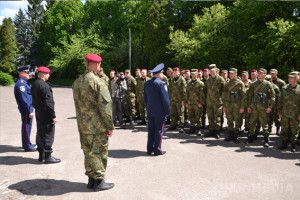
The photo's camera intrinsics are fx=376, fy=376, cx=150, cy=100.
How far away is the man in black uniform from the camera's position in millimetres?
8312

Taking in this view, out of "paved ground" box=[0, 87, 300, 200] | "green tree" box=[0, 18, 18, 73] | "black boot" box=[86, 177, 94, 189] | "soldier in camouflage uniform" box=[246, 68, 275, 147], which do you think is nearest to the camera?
"paved ground" box=[0, 87, 300, 200]

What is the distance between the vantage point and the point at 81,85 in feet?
21.7

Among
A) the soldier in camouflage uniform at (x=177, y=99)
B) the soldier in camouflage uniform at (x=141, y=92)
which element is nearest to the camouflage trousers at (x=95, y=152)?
the soldier in camouflage uniform at (x=177, y=99)

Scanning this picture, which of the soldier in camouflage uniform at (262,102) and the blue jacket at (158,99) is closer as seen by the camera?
the blue jacket at (158,99)

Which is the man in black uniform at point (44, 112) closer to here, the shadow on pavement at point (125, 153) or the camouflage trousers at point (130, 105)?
the shadow on pavement at point (125, 153)

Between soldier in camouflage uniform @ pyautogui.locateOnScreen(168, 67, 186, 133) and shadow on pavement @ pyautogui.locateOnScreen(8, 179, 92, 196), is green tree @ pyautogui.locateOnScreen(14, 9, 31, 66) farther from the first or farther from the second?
shadow on pavement @ pyautogui.locateOnScreen(8, 179, 92, 196)

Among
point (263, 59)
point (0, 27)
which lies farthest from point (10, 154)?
point (0, 27)

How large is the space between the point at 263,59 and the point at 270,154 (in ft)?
55.3

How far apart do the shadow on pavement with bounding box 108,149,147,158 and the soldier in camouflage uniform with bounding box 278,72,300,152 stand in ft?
12.1

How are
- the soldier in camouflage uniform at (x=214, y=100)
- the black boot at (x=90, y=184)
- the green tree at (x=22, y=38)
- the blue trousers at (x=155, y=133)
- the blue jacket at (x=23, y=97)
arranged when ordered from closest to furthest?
the black boot at (x=90, y=184)
the blue trousers at (x=155, y=133)
the blue jacket at (x=23, y=97)
the soldier in camouflage uniform at (x=214, y=100)
the green tree at (x=22, y=38)

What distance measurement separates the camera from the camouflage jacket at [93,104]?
654 cm

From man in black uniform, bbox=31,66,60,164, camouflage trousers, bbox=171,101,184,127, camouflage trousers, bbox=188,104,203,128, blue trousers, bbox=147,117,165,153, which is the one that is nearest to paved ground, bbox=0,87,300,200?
blue trousers, bbox=147,117,165,153

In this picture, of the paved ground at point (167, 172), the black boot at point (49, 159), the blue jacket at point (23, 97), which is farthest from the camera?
the blue jacket at point (23, 97)

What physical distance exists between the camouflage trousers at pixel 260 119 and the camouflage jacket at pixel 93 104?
5179 millimetres
